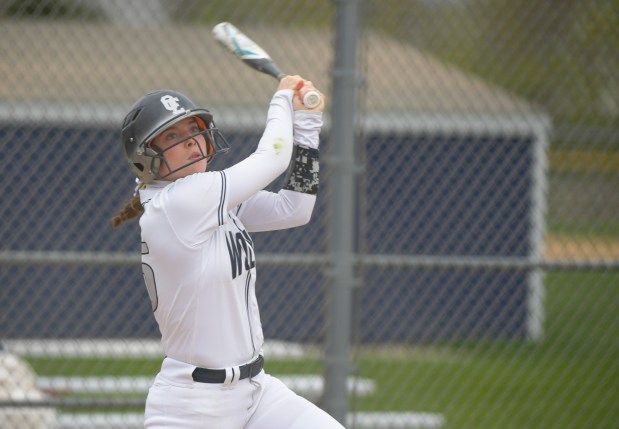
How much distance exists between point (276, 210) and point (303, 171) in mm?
172

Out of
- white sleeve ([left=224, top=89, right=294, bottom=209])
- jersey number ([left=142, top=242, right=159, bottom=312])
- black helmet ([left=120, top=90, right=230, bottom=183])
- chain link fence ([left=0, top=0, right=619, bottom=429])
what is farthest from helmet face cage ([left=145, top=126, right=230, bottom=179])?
chain link fence ([left=0, top=0, right=619, bottom=429])

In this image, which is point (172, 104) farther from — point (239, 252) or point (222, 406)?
point (222, 406)

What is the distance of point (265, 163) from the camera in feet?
9.20

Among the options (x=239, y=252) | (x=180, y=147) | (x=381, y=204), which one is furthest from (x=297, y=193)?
(x=381, y=204)

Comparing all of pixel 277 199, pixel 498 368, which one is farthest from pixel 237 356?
pixel 498 368

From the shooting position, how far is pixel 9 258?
403 cm

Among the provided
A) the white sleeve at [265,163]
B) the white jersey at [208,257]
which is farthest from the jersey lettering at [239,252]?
the white sleeve at [265,163]

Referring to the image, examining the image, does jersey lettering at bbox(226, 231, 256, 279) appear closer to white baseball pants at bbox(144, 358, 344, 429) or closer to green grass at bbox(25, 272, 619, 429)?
white baseball pants at bbox(144, 358, 344, 429)

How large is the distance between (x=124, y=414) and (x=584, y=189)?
10.5 ft

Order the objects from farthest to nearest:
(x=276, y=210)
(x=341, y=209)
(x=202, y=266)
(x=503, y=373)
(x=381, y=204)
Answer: (x=381, y=204) < (x=503, y=373) < (x=341, y=209) < (x=276, y=210) < (x=202, y=266)

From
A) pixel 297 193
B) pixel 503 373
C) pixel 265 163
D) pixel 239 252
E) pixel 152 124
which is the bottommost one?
pixel 503 373

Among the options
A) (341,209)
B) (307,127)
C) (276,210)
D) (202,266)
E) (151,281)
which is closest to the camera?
(202,266)

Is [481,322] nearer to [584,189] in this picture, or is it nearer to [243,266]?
[584,189]

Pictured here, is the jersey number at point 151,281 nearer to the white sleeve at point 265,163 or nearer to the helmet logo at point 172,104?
the white sleeve at point 265,163
